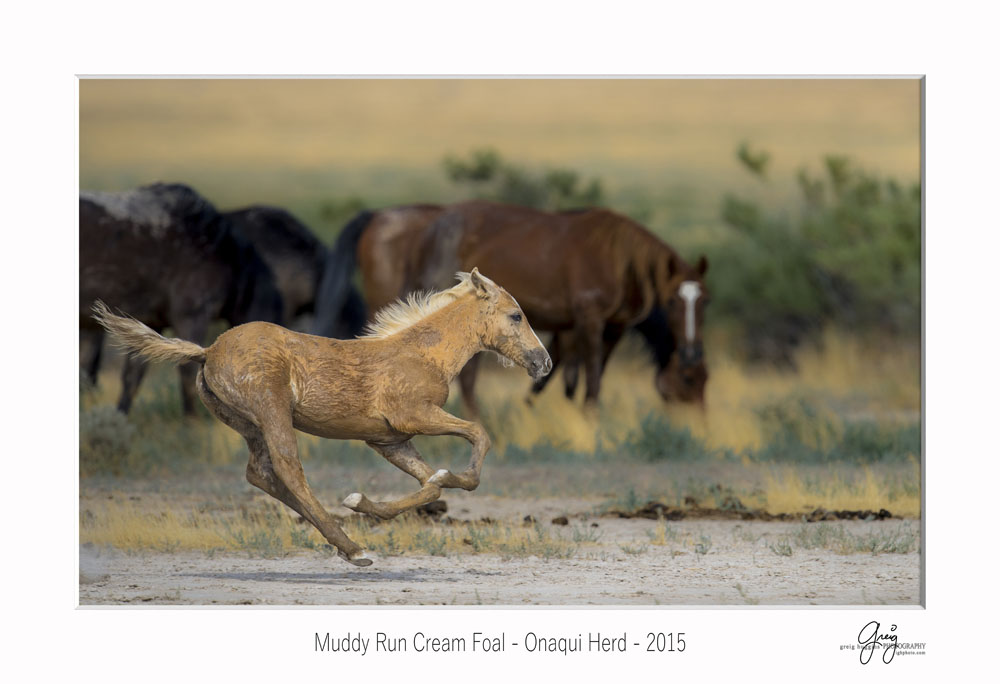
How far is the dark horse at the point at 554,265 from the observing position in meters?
15.1

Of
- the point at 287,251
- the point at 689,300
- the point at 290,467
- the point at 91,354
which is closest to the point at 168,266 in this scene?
the point at 287,251

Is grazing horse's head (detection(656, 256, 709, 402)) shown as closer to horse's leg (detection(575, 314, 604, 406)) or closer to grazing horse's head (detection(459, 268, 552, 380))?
horse's leg (detection(575, 314, 604, 406))

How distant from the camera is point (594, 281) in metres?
15.1

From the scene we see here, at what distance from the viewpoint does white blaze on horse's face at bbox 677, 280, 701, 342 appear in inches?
591

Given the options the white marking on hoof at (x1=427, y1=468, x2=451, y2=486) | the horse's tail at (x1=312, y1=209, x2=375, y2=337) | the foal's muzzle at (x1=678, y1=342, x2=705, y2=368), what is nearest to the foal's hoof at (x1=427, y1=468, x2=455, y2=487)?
the white marking on hoof at (x1=427, y1=468, x2=451, y2=486)

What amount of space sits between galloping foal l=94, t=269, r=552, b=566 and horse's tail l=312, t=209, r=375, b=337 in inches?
265

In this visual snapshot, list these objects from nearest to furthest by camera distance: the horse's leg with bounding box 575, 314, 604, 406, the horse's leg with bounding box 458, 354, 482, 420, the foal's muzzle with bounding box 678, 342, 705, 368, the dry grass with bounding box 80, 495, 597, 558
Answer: the dry grass with bounding box 80, 495, 597, 558 < the horse's leg with bounding box 575, 314, 604, 406 < the horse's leg with bounding box 458, 354, 482, 420 < the foal's muzzle with bounding box 678, 342, 705, 368

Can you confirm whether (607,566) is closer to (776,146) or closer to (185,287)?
(185,287)

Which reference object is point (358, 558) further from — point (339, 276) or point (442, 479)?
point (339, 276)

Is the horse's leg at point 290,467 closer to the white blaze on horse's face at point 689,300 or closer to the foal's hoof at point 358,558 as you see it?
the foal's hoof at point 358,558

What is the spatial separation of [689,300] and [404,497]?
7506 millimetres

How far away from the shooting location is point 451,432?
8.20 m

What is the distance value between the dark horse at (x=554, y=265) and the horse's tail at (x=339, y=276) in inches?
0.6

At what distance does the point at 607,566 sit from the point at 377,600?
1798mm
